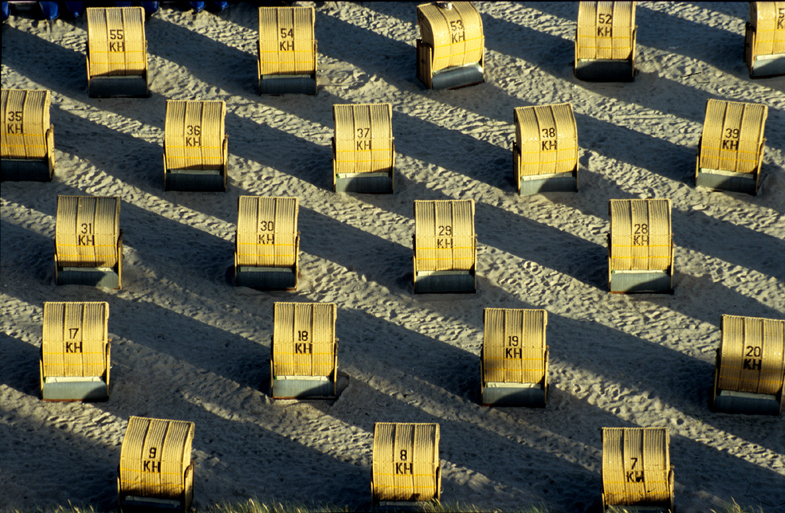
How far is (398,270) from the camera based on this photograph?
102 feet

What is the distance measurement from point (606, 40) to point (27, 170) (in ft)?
49.7

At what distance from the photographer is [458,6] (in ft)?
118

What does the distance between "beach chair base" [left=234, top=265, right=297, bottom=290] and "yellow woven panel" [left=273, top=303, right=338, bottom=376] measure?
277 cm

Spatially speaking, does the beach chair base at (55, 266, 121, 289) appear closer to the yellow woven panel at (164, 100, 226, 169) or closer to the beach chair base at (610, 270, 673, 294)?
the yellow woven panel at (164, 100, 226, 169)

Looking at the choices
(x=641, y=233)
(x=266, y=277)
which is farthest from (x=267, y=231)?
(x=641, y=233)

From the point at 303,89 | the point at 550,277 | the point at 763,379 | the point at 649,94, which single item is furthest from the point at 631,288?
the point at 303,89

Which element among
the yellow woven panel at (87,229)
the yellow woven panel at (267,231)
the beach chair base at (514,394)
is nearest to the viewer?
the beach chair base at (514,394)

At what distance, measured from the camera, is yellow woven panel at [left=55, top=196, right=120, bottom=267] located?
29.9 metres

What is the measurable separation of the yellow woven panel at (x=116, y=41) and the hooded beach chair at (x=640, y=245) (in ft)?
43.8


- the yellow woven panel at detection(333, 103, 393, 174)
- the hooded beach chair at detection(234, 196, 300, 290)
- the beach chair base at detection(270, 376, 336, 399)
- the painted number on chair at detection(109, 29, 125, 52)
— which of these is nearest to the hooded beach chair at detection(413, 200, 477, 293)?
the hooded beach chair at detection(234, 196, 300, 290)

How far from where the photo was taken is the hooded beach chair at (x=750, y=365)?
89.1ft

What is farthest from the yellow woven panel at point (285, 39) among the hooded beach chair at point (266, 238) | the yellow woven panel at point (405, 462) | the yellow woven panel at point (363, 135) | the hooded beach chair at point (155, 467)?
the yellow woven panel at point (405, 462)

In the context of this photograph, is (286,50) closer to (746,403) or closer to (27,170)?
(27,170)

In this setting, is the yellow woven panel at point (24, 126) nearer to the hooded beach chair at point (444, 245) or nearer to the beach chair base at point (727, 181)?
the hooded beach chair at point (444, 245)
